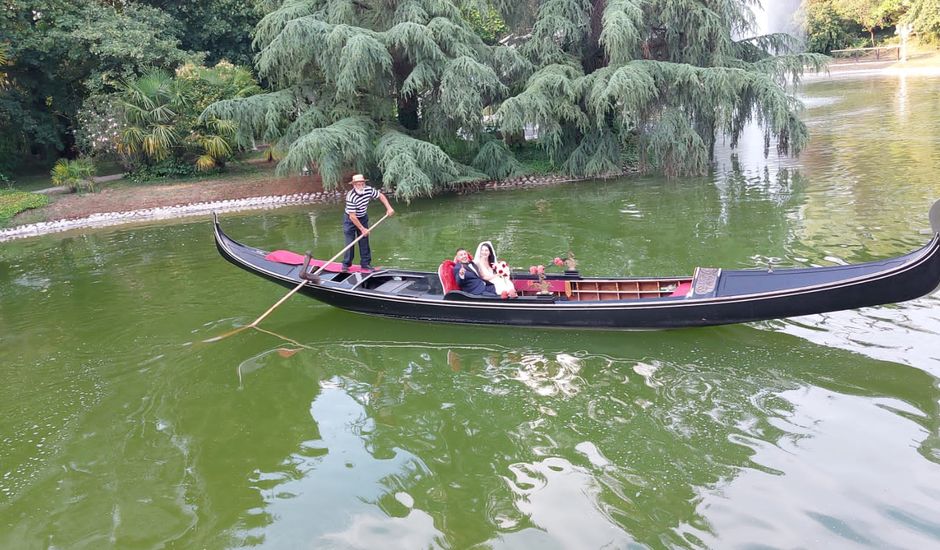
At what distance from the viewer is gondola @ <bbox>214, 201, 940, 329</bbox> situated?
18.2 feet

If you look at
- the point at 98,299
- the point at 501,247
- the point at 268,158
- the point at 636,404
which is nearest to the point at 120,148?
the point at 268,158

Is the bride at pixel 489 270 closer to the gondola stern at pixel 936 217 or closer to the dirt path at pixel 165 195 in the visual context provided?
the gondola stern at pixel 936 217

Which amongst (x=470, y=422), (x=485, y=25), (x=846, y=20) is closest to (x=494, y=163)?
(x=485, y=25)

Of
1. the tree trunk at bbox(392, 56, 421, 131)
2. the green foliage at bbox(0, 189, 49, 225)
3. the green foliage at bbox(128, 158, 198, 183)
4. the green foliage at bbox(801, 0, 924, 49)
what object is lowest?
the green foliage at bbox(0, 189, 49, 225)

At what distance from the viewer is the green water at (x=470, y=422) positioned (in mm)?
4348

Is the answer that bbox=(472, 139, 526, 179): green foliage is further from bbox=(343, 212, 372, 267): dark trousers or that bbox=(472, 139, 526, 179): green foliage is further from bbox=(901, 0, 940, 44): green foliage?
bbox=(901, 0, 940, 44): green foliage

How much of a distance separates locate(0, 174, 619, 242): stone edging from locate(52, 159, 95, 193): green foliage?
172 centimetres

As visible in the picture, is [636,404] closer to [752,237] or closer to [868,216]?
[752,237]

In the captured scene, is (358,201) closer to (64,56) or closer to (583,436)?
(583,436)

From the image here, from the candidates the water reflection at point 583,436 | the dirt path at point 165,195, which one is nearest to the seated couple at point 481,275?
the water reflection at point 583,436

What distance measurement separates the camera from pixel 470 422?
5586 millimetres

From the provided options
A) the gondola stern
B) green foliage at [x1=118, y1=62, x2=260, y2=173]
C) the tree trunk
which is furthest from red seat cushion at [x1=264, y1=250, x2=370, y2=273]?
green foliage at [x1=118, y1=62, x2=260, y2=173]

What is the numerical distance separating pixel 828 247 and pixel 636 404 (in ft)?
16.3

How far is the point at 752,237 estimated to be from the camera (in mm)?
10008
